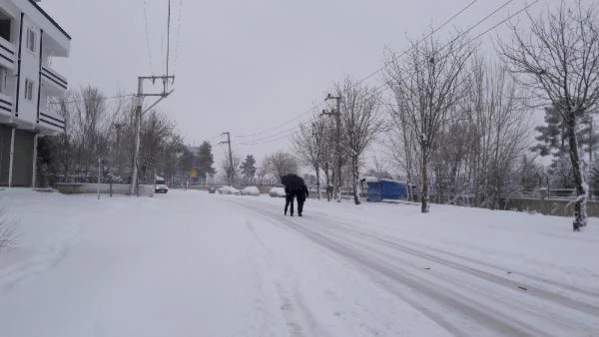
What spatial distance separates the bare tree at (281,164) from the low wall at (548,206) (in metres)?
37.0

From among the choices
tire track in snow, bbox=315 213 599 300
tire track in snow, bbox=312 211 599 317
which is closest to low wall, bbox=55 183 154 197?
tire track in snow, bbox=315 213 599 300

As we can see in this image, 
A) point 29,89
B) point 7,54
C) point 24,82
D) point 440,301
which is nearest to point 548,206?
point 440,301

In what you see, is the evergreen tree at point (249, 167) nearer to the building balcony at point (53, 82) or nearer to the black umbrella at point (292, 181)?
the building balcony at point (53, 82)

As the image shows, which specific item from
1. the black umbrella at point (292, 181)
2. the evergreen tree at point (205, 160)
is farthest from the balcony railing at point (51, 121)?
the evergreen tree at point (205, 160)

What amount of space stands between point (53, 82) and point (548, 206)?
3487 cm

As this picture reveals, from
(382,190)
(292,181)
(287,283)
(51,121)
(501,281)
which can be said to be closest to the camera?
(287,283)

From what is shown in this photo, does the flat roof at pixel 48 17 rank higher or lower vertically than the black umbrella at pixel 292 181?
higher

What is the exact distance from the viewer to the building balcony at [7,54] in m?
24.7

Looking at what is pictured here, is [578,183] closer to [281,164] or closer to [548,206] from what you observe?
[548,206]

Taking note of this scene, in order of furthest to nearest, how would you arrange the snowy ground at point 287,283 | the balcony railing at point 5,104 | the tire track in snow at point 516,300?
the balcony railing at point 5,104 < the tire track in snow at point 516,300 < the snowy ground at point 287,283

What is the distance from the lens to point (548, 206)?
32375mm

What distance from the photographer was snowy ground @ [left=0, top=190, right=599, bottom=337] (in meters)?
4.87

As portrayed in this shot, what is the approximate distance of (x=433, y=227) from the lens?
49.5ft

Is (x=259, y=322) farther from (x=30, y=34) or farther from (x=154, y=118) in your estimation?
(x=154, y=118)
